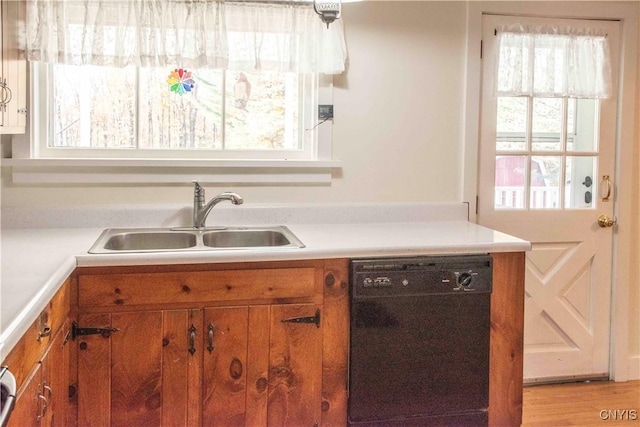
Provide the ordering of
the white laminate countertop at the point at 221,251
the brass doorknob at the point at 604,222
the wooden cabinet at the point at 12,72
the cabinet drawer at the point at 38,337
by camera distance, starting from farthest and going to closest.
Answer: the brass doorknob at the point at 604,222 < the wooden cabinet at the point at 12,72 < the white laminate countertop at the point at 221,251 < the cabinet drawer at the point at 38,337

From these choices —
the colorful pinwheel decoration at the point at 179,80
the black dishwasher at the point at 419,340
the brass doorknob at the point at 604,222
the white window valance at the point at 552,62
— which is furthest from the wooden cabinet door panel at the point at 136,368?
the brass doorknob at the point at 604,222

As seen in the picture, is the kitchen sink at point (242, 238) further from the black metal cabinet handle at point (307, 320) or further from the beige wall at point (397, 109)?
the black metal cabinet handle at point (307, 320)

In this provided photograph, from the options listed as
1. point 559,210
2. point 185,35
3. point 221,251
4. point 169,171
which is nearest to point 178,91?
point 185,35

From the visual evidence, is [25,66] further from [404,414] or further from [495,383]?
[495,383]

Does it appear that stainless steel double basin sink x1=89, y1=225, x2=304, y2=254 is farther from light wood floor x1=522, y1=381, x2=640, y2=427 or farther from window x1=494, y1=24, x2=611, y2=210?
light wood floor x1=522, y1=381, x2=640, y2=427

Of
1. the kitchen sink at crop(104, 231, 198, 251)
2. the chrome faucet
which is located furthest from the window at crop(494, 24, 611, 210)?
the kitchen sink at crop(104, 231, 198, 251)

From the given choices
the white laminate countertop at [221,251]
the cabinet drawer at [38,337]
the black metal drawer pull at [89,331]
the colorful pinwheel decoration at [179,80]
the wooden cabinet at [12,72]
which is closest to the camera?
the cabinet drawer at [38,337]

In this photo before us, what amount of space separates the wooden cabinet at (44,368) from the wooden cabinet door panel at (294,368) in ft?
2.23

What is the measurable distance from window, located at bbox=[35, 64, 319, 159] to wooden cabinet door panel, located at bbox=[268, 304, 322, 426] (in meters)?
0.92

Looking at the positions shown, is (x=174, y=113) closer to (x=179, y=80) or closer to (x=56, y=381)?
(x=179, y=80)

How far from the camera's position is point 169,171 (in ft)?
8.54

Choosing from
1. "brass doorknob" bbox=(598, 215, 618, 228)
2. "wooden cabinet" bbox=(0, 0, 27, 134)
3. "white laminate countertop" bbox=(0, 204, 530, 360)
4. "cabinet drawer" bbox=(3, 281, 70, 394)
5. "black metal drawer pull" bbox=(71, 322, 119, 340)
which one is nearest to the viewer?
→ "cabinet drawer" bbox=(3, 281, 70, 394)

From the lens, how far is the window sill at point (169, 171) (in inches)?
97.7

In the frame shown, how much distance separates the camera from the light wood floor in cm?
269
